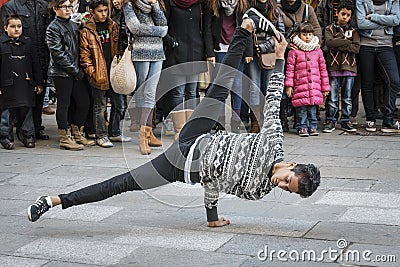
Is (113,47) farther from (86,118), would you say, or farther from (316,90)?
(316,90)

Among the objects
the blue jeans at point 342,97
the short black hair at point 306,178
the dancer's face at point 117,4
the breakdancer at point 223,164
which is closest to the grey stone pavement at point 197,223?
the breakdancer at point 223,164

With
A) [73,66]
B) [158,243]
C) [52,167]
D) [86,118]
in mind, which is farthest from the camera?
[86,118]

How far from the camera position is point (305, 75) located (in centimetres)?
944

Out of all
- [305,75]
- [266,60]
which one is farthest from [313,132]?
[266,60]

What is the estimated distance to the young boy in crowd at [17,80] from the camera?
349 inches

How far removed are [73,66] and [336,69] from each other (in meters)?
3.26

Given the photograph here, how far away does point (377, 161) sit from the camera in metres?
8.09

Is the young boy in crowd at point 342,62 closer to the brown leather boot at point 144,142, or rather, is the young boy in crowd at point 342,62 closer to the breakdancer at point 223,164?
the brown leather boot at point 144,142

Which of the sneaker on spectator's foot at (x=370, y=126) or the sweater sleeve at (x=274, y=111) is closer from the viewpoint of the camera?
the sweater sleeve at (x=274, y=111)

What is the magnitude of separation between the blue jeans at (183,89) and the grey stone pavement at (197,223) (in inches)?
36.9

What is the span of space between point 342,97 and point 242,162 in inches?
190

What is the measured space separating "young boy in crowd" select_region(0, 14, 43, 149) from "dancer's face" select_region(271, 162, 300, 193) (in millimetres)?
4655

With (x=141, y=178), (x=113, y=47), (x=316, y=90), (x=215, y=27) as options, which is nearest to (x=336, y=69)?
(x=316, y=90)

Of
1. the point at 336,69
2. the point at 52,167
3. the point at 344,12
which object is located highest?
the point at 344,12
